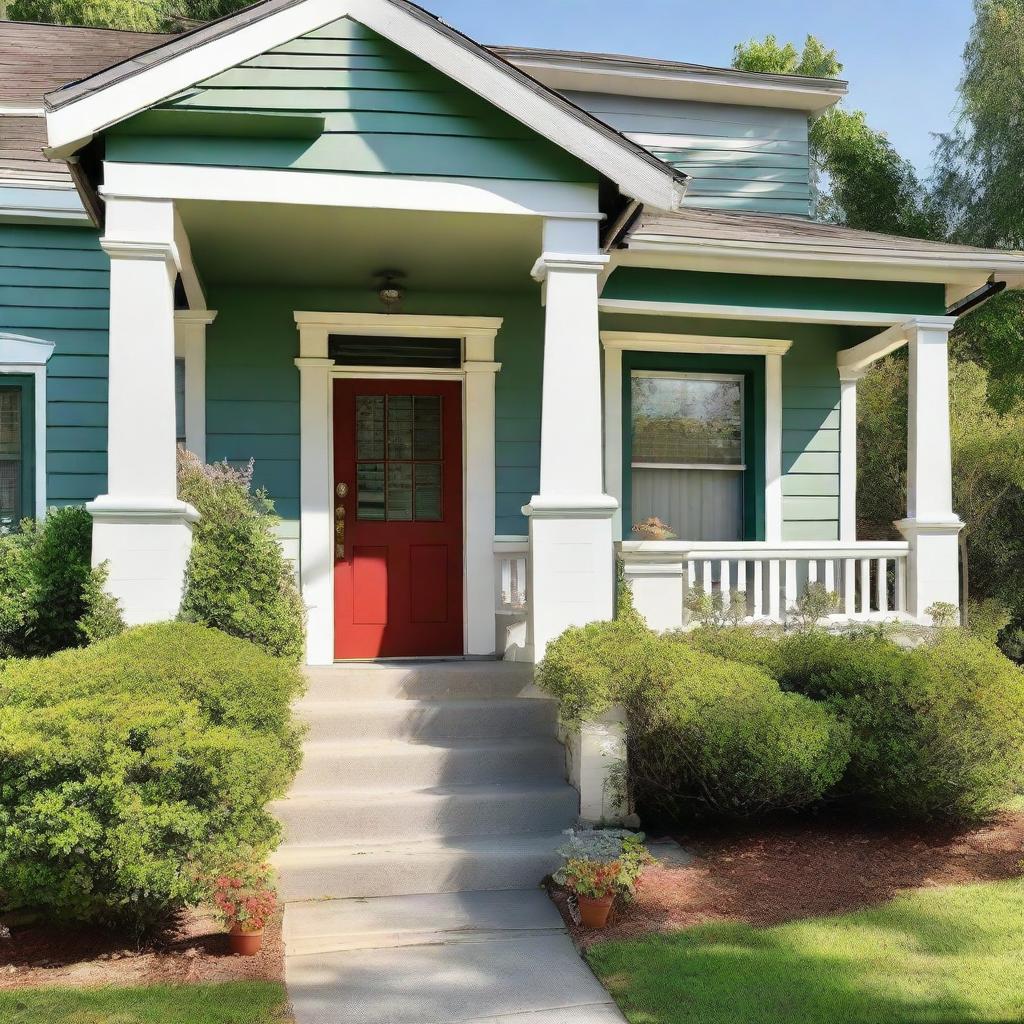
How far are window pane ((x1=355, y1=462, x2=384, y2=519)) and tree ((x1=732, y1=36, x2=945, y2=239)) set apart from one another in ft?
51.8

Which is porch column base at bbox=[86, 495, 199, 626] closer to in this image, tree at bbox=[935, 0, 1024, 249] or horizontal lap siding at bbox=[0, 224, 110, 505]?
horizontal lap siding at bbox=[0, 224, 110, 505]

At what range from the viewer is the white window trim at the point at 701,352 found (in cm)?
779

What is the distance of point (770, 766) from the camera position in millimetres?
4660

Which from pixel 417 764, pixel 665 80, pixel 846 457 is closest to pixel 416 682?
pixel 417 764

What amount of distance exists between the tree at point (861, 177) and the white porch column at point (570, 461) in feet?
53.1

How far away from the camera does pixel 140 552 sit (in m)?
5.20

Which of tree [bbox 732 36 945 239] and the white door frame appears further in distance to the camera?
tree [bbox 732 36 945 239]

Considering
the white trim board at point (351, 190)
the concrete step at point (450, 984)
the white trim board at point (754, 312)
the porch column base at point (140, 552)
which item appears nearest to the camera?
the concrete step at point (450, 984)

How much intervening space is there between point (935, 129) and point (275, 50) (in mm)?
18346

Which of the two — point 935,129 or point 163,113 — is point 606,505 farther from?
point 935,129

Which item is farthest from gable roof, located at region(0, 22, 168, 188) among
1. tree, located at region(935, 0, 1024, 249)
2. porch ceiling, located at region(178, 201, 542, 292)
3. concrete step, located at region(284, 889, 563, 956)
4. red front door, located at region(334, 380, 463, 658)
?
tree, located at region(935, 0, 1024, 249)

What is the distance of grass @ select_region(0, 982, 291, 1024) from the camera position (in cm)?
334

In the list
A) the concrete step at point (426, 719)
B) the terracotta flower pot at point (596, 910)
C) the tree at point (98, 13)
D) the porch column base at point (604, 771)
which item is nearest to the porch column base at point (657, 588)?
the concrete step at point (426, 719)

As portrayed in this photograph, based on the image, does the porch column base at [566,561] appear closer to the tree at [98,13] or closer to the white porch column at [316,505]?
the white porch column at [316,505]
